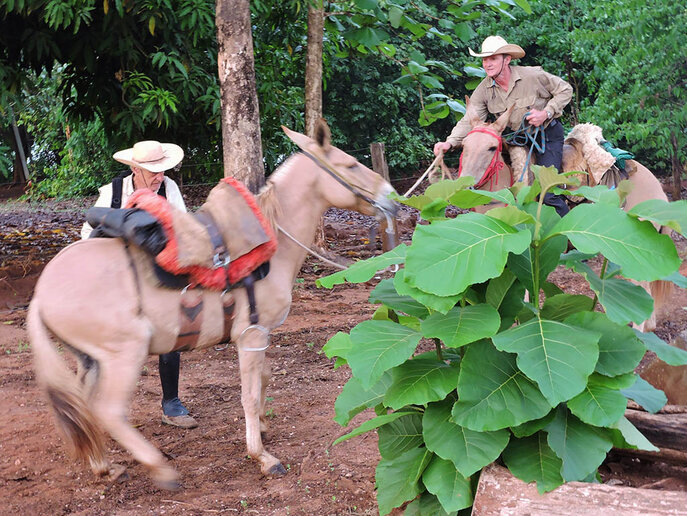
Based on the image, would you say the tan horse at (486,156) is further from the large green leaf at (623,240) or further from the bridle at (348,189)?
the large green leaf at (623,240)

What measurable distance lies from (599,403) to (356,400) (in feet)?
3.56

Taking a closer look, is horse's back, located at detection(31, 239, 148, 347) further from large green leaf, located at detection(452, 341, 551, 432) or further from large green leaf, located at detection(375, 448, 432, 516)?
large green leaf, located at detection(452, 341, 551, 432)

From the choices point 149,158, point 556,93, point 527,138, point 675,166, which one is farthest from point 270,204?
point 675,166

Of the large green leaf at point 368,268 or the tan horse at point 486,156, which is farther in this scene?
the tan horse at point 486,156

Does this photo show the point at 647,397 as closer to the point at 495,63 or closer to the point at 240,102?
the point at 495,63

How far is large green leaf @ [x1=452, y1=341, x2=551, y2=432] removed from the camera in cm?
252

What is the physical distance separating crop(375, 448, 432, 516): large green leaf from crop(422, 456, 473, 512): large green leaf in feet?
0.17

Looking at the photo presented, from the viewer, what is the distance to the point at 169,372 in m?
4.77

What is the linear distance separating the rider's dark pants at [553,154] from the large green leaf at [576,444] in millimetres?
3845

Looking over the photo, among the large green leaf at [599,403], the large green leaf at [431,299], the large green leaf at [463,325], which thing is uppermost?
the large green leaf at [431,299]

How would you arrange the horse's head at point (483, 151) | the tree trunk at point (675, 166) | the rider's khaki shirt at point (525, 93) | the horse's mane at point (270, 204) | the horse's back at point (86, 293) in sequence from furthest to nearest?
the tree trunk at point (675, 166)
the rider's khaki shirt at point (525, 93)
the horse's head at point (483, 151)
the horse's mane at point (270, 204)
the horse's back at point (86, 293)

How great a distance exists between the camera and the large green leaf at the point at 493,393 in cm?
252

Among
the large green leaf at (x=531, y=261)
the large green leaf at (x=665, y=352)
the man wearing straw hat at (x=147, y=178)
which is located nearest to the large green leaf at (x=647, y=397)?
the large green leaf at (x=665, y=352)

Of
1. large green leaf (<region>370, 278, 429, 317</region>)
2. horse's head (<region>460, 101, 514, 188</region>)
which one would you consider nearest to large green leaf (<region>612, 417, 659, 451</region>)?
large green leaf (<region>370, 278, 429, 317</region>)
